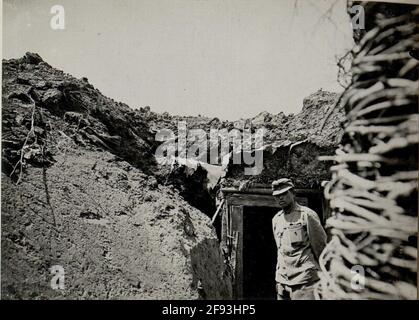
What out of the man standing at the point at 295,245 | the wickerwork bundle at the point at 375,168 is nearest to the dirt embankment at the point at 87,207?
the man standing at the point at 295,245

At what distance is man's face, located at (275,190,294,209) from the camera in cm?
304

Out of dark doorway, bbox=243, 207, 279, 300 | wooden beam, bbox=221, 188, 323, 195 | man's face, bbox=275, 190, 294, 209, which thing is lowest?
dark doorway, bbox=243, 207, 279, 300

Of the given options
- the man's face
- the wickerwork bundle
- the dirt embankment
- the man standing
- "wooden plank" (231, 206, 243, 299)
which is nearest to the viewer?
the wickerwork bundle

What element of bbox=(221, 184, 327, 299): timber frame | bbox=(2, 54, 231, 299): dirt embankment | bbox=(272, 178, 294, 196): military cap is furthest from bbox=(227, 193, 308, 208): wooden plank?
bbox=(2, 54, 231, 299): dirt embankment

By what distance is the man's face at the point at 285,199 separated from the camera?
9.97 feet

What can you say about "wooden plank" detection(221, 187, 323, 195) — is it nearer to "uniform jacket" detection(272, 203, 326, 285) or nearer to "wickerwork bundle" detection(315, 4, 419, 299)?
"uniform jacket" detection(272, 203, 326, 285)

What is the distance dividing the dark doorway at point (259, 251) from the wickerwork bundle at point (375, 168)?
932 mm

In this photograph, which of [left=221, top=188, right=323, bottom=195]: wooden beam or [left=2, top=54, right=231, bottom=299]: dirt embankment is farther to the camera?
[left=221, top=188, right=323, bottom=195]: wooden beam

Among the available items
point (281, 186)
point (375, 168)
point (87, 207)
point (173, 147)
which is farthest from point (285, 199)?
point (87, 207)

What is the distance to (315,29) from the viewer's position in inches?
122

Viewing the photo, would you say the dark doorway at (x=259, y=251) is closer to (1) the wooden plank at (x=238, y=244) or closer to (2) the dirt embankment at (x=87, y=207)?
(1) the wooden plank at (x=238, y=244)
